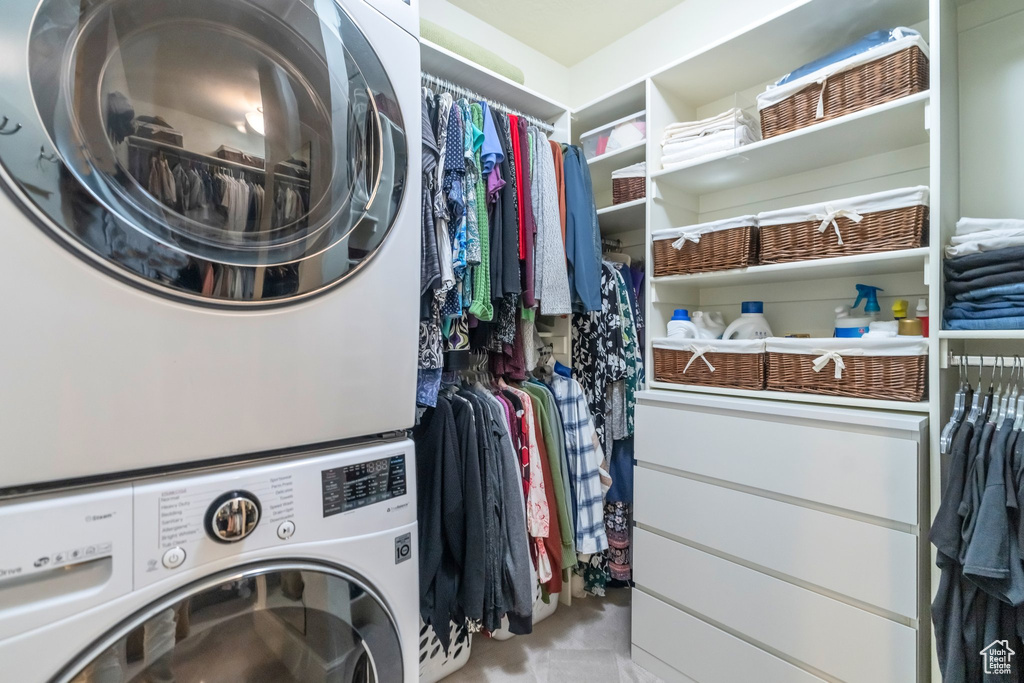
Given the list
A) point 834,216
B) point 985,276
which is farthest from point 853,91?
point 985,276

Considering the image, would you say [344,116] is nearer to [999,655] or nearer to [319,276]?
[319,276]

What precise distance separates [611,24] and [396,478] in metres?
2.11

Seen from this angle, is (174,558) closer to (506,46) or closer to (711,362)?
(711,362)

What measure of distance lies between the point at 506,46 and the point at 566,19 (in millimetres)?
285

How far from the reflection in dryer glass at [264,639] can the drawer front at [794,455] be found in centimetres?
98

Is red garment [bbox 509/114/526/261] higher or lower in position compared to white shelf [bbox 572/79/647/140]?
lower

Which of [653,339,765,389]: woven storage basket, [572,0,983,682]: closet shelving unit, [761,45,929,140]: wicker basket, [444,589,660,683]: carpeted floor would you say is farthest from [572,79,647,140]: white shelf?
[444,589,660,683]: carpeted floor

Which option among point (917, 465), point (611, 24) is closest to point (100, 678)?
point (917, 465)

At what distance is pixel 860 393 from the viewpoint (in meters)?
1.13

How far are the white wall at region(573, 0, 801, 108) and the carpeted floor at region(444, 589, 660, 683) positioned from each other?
2209 mm

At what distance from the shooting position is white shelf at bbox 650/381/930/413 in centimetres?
→ 106

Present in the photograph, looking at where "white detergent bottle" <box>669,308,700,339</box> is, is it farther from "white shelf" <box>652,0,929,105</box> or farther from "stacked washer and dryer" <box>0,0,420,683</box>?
"stacked washer and dryer" <box>0,0,420,683</box>

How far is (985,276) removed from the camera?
0.98 m

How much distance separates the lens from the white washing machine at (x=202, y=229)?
524 mm
